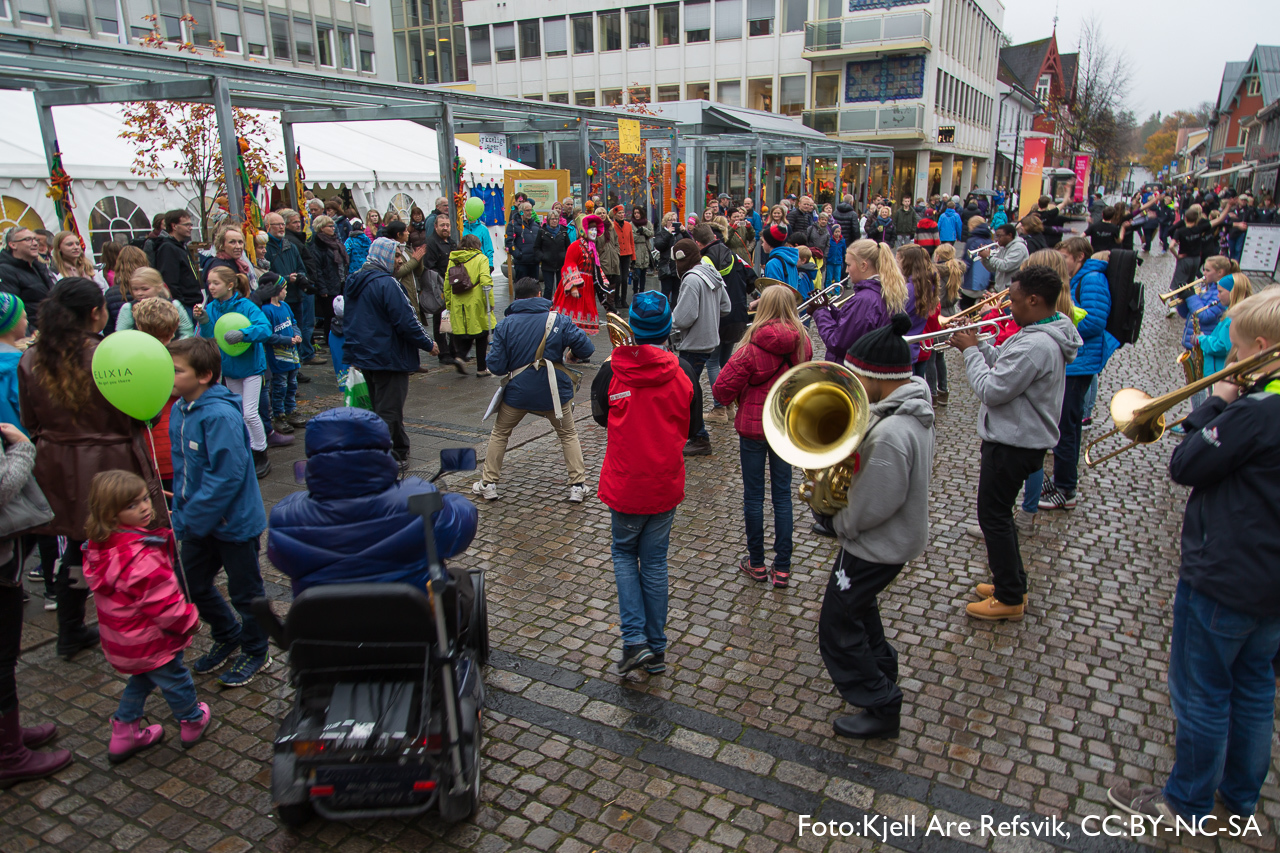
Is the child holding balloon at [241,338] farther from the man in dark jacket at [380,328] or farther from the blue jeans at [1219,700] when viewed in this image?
the blue jeans at [1219,700]

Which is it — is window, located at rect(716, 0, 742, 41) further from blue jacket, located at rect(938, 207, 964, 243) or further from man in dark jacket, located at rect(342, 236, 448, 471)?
man in dark jacket, located at rect(342, 236, 448, 471)

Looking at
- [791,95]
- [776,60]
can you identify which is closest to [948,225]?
[791,95]

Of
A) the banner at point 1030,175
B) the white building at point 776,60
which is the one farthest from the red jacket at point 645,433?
the white building at point 776,60

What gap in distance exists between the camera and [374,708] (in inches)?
113

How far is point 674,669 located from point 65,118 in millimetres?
12888

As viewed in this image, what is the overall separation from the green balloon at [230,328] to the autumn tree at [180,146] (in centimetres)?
605

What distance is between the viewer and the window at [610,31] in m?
41.8

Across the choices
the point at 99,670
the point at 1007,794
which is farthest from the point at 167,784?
the point at 1007,794

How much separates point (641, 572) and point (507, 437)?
2.59 meters

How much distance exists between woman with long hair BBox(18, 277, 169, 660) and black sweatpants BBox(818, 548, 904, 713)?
10.2 ft

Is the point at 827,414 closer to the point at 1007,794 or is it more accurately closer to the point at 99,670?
the point at 1007,794

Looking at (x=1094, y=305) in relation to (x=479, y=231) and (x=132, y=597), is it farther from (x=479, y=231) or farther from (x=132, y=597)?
(x=479, y=231)

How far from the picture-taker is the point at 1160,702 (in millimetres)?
3748

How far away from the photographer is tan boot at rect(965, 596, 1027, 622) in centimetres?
443
